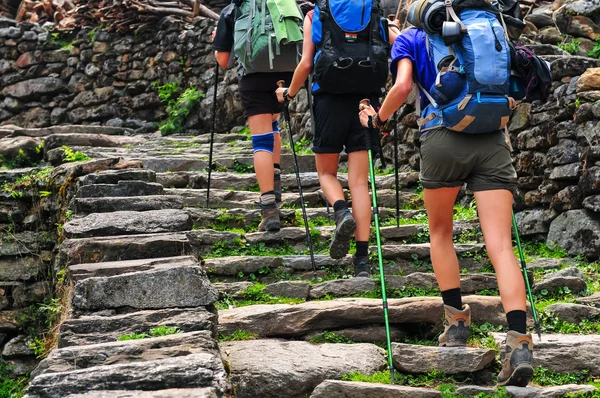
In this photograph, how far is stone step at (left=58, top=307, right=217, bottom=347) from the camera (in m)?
3.74

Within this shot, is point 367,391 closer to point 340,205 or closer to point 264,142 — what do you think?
point 340,205

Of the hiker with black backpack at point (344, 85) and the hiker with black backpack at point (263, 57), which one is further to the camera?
the hiker with black backpack at point (263, 57)

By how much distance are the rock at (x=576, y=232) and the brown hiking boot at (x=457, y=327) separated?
9.20 ft

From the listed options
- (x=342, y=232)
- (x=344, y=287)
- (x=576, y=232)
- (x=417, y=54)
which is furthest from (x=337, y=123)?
(x=576, y=232)

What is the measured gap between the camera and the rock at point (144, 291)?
408 cm

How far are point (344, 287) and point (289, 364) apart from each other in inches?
51.9

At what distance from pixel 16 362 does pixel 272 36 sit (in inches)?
151

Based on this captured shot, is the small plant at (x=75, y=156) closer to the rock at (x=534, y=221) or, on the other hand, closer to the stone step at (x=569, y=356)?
the rock at (x=534, y=221)

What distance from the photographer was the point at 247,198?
7.86 meters

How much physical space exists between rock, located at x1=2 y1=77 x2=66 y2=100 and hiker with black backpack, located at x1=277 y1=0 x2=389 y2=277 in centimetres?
1005

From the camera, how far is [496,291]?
5.74 m

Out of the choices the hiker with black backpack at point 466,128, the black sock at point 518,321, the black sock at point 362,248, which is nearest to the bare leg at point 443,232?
the hiker with black backpack at point 466,128

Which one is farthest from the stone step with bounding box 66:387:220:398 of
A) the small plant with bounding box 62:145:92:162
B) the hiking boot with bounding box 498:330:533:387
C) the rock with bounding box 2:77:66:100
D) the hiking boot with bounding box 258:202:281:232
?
the rock with bounding box 2:77:66:100

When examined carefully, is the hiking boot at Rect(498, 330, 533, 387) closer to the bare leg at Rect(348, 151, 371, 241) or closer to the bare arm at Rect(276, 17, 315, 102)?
the bare leg at Rect(348, 151, 371, 241)
